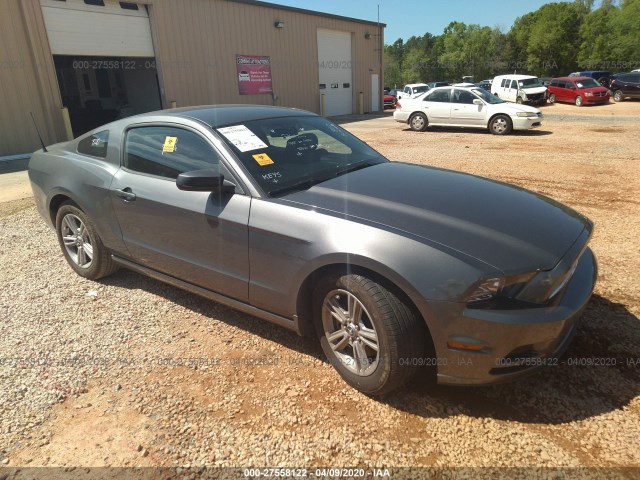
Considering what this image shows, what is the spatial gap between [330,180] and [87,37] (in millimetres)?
13620

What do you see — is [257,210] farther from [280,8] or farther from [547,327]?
[280,8]

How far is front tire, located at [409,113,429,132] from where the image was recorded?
15.1 m

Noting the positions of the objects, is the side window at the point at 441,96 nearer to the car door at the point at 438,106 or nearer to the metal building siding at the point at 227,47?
the car door at the point at 438,106

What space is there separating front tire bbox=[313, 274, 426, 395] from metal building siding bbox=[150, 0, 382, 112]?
15085 mm

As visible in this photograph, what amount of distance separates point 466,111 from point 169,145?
12.9 meters

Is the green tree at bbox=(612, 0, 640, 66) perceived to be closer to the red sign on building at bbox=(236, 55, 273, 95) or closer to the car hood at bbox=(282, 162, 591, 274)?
the red sign on building at bbox=(236, 55, 273, 95)

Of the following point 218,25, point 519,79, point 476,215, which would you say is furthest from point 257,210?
point 519,79

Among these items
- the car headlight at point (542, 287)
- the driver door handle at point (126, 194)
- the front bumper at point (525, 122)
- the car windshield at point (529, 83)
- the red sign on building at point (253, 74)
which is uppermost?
the red sign on building at point (253, 74)

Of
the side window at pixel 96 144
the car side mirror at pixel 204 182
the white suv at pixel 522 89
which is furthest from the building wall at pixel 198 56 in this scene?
the car side mirror at pixel 204 182

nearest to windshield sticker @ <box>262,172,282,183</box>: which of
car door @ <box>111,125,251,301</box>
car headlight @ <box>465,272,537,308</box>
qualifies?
car door @ <box>111,125,251,301</box>

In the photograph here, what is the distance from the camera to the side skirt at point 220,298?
8.84ft

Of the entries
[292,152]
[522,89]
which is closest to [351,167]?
[292,152]

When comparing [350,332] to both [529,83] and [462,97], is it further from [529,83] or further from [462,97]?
[529,83]

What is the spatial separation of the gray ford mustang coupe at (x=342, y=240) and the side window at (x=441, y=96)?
39.3ft
